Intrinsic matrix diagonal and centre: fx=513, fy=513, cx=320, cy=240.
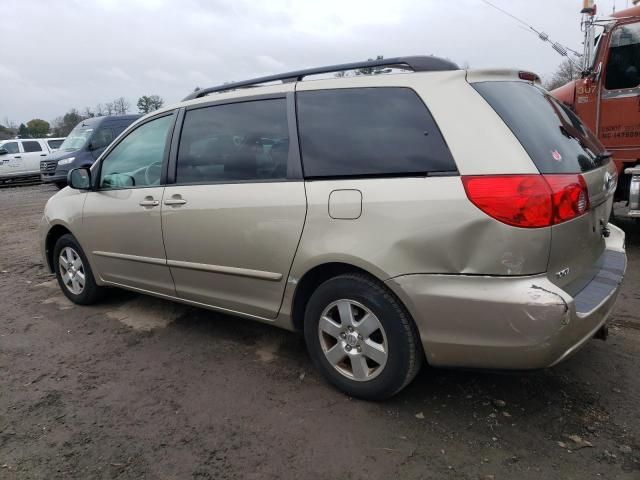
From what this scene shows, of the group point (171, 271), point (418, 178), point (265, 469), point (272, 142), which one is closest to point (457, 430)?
point (265, 469)

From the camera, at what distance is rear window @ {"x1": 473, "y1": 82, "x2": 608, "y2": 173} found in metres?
2.44

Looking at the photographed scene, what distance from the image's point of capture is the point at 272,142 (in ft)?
10.4

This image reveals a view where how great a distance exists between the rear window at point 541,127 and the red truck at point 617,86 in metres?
3.32

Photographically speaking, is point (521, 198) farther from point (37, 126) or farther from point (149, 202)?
point (37, 126)

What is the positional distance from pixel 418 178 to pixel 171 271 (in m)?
2.04

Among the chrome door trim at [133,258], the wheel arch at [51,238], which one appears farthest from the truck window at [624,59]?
the wheel arch at [51,238]

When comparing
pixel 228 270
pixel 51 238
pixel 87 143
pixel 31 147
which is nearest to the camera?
pixel 228 270

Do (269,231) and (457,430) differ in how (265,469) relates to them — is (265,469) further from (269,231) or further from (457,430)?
(269,231)

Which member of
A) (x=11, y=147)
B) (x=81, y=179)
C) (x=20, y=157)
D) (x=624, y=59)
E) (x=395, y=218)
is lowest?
(x=395, y=218)

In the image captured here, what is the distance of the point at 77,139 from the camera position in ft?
48.1

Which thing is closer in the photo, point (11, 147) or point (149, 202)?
point (149, 202)

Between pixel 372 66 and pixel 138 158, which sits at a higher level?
pixel 372 66

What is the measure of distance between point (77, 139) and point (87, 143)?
1135 mm

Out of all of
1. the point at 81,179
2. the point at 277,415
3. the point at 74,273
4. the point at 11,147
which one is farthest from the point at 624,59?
the point at 11,147
